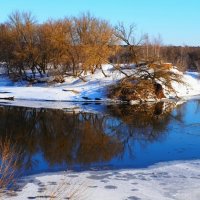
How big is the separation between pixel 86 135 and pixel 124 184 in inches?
293

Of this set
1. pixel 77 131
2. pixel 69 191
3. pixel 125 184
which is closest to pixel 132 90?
pixel 77 131

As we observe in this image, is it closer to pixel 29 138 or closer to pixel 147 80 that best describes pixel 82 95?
pixel 147 80

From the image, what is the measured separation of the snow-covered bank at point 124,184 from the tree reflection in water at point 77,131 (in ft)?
5.35

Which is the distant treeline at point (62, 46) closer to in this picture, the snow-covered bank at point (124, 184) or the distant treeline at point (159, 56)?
the distant treeline at point (159, 56)

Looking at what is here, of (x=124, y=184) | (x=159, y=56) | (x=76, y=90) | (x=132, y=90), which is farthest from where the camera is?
(x=159, y=56)

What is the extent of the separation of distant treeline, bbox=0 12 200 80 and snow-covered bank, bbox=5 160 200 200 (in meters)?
25.2

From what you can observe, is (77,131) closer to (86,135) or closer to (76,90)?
(86,135)

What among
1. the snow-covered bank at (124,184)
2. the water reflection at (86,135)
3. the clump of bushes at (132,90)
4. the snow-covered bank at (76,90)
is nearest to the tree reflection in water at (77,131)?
the water reflection at (86,135)

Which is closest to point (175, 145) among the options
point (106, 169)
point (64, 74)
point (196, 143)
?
point (196, 143)

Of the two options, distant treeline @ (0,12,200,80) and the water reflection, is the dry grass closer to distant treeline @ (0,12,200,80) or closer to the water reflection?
the water reflection

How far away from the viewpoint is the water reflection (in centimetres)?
1332

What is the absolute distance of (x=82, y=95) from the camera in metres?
32.7

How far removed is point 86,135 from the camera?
17734mm

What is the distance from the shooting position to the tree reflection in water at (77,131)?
46.3 ft
